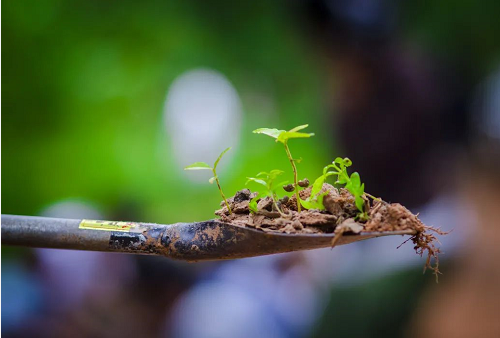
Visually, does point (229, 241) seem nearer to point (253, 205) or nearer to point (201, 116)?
point (253, 205)

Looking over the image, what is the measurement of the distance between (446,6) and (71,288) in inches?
83.9

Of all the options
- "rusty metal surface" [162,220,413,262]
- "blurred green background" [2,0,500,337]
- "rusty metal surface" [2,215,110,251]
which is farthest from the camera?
"blurred green background" [2,0,500,337]

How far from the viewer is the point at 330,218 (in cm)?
72

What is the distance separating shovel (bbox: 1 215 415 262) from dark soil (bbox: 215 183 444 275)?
0.08 feet

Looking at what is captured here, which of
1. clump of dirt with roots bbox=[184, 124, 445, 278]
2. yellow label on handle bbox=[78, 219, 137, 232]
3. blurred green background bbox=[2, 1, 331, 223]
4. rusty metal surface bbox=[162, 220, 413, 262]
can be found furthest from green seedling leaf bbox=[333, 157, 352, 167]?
blurred green background bbox=[2, 1, 331, 223]

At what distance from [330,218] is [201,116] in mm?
1460

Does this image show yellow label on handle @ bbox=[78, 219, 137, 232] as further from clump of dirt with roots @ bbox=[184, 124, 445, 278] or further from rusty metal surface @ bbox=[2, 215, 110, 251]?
clump of dirt with roots @ bbox=[184, 124, 445, 278]

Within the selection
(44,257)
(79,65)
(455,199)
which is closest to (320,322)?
(455,199)

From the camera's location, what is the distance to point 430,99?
2.20 metres

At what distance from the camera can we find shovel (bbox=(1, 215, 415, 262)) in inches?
28.7

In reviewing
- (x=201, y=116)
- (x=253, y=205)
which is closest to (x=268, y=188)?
(x=253, y=205)

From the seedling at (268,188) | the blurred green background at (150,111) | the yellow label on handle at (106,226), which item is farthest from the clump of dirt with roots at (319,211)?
the blurred green background at (150,111)

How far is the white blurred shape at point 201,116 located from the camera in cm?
208

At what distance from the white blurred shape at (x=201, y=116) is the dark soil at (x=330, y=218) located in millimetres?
1248
